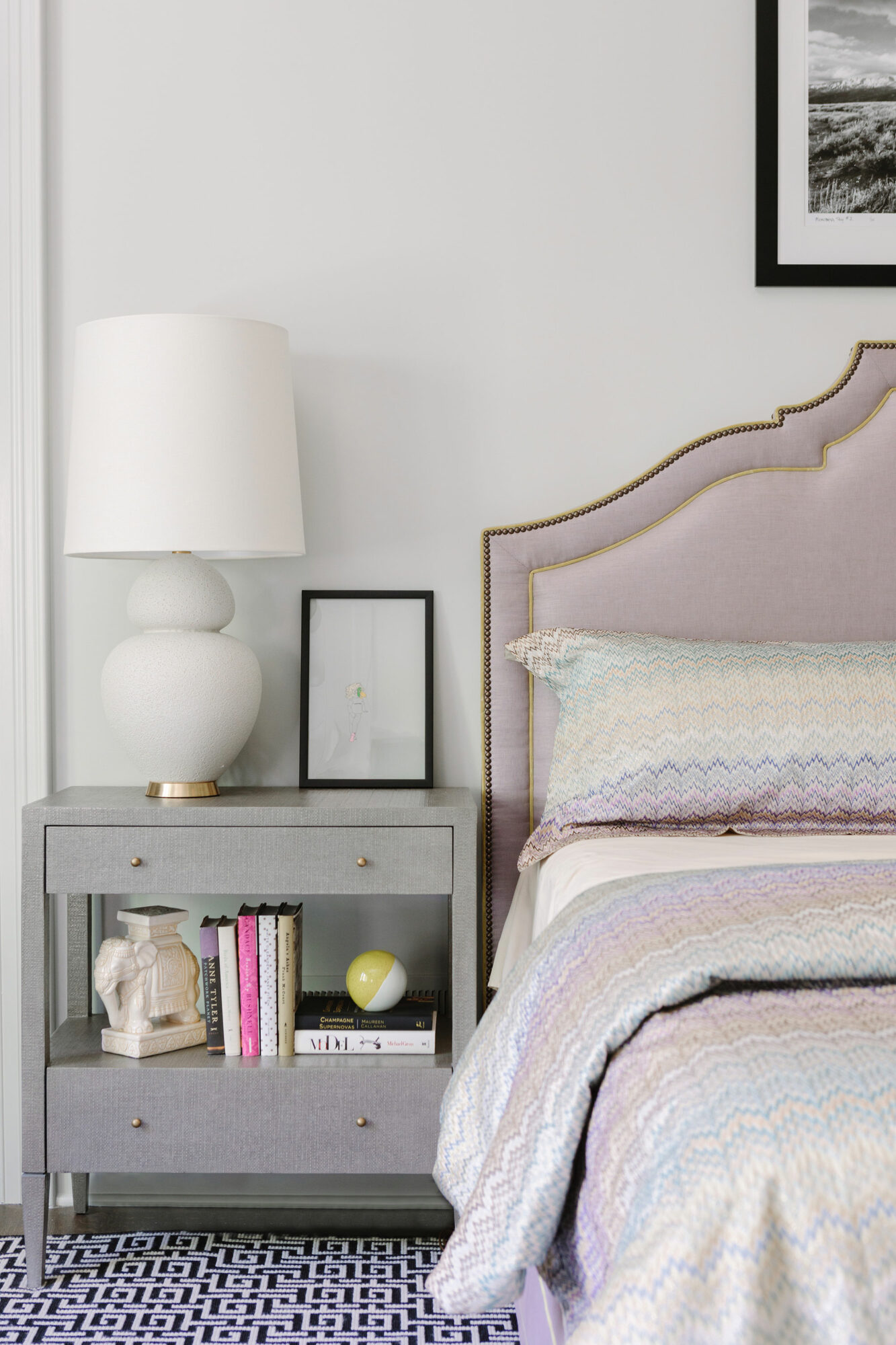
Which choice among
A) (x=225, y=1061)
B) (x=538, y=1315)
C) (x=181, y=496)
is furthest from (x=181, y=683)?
(x=538, y=1315)

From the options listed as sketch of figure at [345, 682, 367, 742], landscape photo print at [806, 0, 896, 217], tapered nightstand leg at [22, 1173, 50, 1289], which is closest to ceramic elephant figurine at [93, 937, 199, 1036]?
tapered nightstand leg at [22, 1173, 50, 1289]

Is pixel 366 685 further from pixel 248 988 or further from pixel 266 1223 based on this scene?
pixel 266 1223

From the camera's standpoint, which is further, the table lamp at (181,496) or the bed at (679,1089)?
the table lamp at (181,496)

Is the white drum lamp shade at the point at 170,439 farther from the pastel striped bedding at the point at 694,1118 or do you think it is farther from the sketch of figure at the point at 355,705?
the pastel striped bedding at the point at 694,1118

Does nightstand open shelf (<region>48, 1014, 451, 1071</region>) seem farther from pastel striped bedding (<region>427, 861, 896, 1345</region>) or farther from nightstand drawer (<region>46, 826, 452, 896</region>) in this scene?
pastel striped bedding (<region>427, 861, 896, 1345</region>)

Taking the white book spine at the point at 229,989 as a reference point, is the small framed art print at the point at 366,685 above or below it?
above

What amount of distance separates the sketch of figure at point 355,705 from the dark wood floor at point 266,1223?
0.86m

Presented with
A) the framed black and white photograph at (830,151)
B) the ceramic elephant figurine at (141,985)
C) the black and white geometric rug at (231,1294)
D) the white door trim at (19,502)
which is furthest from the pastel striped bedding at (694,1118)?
the framed black and white photograph at (830,151)

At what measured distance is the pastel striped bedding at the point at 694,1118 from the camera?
649 millimetres

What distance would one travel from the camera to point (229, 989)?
1799 millimetres

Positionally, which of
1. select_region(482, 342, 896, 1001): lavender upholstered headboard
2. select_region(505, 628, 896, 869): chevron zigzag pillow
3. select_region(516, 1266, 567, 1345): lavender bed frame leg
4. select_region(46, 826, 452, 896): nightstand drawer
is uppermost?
select_region(482, 342, 896, 1001): lavender upholstered headboard

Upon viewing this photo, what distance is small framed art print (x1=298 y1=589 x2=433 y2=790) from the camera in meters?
2.07

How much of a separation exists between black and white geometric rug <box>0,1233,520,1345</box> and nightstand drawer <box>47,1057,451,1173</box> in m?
0.20

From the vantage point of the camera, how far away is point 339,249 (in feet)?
6.89
